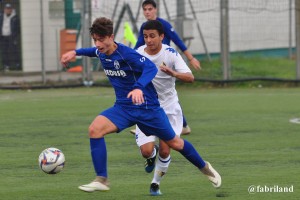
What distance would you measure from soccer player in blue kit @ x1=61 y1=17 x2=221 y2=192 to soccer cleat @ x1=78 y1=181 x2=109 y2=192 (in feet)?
0.04

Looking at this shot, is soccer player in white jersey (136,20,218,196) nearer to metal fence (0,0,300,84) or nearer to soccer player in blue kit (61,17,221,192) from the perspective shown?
soccer player in blue kit (61,17,221,192)

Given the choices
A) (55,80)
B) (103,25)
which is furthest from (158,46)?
(55,80)

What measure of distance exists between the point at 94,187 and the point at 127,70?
1224 millimetres

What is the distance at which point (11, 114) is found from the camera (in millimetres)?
16516

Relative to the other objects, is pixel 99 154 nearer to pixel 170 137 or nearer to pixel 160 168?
pixel 170 137

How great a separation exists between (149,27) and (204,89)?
1236cm

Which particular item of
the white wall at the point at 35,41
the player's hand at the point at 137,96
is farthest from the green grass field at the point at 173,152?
the white wall at the point at 35,41

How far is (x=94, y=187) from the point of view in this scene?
8.25 m

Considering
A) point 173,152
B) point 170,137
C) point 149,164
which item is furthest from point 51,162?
point 173,152

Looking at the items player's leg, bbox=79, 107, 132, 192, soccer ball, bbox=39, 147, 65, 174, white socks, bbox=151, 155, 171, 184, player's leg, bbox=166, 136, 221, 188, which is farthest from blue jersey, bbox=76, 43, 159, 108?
soccer ball, bbox=39, 147, 65, 174

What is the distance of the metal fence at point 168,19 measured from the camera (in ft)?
73.2

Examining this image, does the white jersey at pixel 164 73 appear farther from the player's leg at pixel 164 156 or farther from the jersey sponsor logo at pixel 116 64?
the jersey sponsor logo at pixel 116 64

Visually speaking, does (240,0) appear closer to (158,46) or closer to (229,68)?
(229,68)

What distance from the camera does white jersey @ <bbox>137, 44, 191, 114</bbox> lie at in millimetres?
9508
